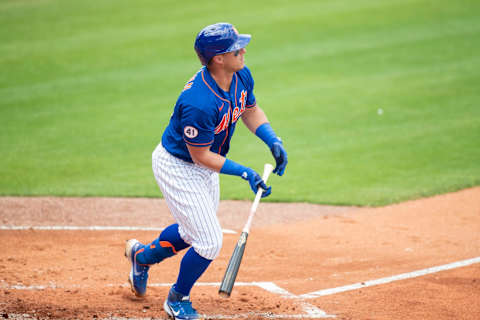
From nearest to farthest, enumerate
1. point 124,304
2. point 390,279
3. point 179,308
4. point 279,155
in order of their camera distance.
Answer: point 179,308 → point 279,155 → point 124,304 → point 390,279

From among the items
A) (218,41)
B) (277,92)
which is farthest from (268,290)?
(277,92)

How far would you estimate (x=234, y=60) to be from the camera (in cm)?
411

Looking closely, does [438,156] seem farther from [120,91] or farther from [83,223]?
[120,91]

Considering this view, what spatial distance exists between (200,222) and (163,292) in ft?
3.68

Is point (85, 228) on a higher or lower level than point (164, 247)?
lower

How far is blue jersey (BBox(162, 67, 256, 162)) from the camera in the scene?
3982mm

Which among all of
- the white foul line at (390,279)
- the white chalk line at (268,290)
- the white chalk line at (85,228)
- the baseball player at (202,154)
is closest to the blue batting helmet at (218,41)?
the baseball player at (202,154)

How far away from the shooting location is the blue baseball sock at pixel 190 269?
4285mm

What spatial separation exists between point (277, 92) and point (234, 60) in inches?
313

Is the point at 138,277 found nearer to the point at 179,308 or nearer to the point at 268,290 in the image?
the point at 179,308

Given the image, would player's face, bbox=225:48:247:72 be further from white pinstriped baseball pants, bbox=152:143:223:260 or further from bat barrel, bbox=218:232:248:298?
bat barrel, bbox=218:232:248:298

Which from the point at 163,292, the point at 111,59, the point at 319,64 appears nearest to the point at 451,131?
the point at 319,64

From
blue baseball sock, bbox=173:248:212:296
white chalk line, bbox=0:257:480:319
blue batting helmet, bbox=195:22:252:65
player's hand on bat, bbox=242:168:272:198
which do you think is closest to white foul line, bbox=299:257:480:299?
white chalk line, bbox=0:257:480:319

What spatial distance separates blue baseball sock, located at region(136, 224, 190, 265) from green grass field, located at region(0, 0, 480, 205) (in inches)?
127
